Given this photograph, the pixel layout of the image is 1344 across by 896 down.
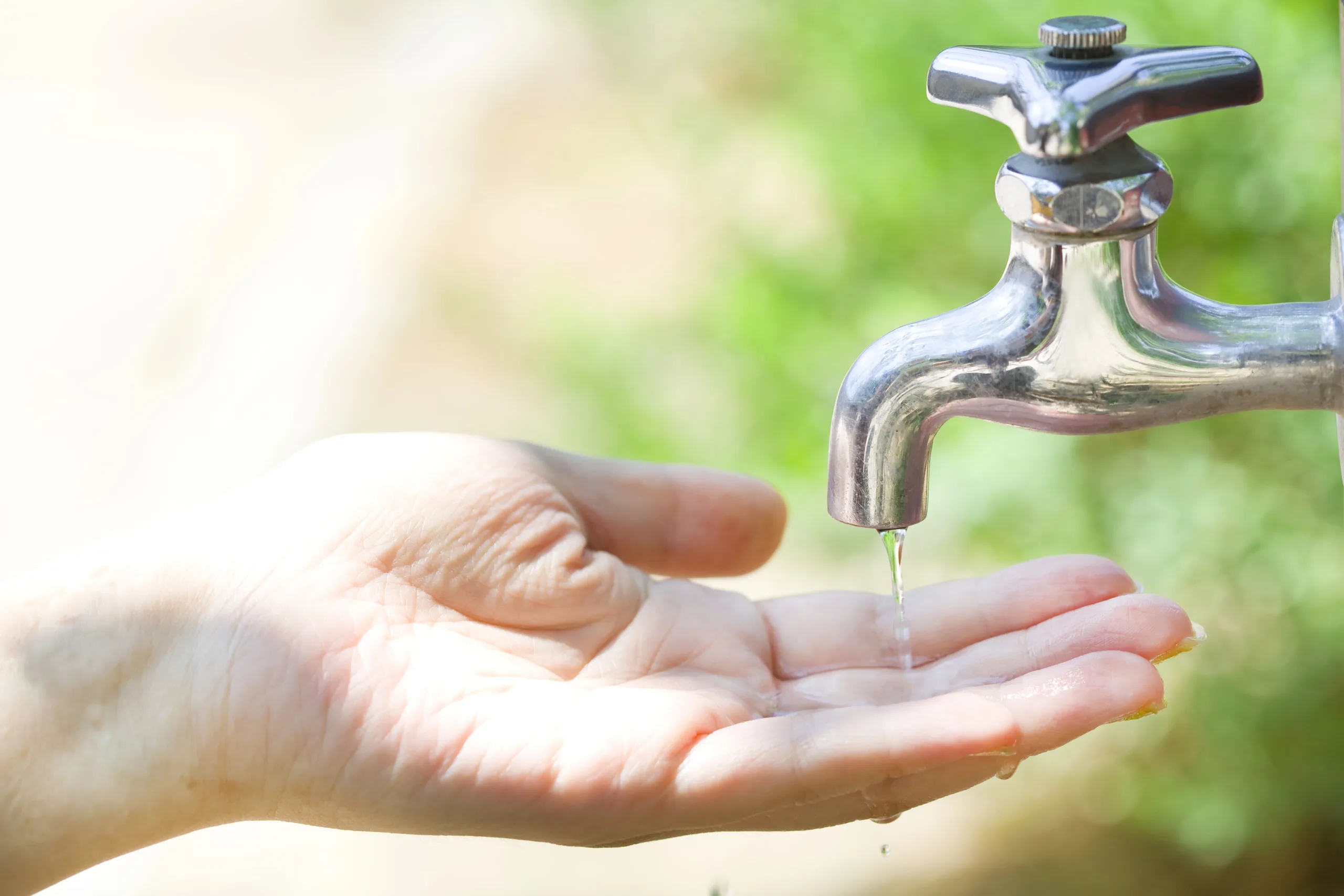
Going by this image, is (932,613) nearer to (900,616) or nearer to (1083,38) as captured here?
(900,616)

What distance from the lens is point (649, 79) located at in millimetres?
2986

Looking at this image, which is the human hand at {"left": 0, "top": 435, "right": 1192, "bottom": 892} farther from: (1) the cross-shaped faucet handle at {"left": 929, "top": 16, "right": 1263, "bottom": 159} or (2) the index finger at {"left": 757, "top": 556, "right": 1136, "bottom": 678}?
(1) the cross-shaped faucet handle at {"left": 929, "top": 16, "right": 1263, "bottom": 159}

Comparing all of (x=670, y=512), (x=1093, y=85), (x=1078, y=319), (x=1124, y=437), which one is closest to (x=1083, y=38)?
(x=1093, y=85)

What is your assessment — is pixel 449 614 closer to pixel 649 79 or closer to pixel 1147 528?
pixel 1147 528

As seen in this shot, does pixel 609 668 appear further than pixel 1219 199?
No

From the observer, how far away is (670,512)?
3.83ft

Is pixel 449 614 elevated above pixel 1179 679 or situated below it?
above

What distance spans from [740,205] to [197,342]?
62.3 inches

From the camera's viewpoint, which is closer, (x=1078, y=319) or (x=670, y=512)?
(x=1078, y=319)

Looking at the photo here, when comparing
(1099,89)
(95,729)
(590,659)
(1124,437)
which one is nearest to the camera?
(1099,89)

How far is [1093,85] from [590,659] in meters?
0.59

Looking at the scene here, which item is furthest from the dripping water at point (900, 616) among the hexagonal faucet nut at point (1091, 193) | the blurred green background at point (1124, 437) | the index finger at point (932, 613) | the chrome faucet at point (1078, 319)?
the blurred green background at point (1124, 437)

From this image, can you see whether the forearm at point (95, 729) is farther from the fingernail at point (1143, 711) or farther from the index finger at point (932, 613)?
the fingernail at point (1143, 711)

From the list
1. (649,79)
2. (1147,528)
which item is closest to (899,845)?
(1147,528)
